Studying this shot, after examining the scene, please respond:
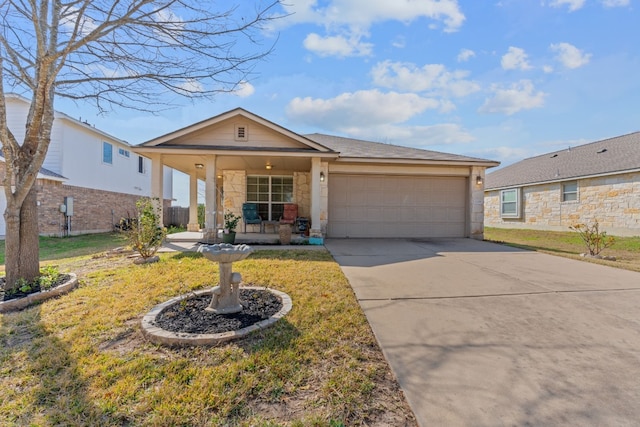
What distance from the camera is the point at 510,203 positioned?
679 inches

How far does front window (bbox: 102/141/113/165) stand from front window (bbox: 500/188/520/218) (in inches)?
910

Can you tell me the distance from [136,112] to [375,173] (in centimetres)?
725

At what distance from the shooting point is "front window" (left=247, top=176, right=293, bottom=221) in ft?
38.2

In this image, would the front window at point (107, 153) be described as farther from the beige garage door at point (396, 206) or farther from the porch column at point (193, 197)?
the beige garage door at point (396, 206)

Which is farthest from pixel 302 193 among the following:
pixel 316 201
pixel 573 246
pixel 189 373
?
pixel 573 246

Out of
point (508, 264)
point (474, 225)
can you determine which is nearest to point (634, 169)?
point (474, 225)

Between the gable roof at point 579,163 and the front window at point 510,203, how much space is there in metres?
0.45

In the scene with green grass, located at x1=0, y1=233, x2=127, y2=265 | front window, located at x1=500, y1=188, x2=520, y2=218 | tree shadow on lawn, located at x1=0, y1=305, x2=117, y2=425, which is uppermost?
front window, located at x1=500, y1=188, x2=520, y2=218

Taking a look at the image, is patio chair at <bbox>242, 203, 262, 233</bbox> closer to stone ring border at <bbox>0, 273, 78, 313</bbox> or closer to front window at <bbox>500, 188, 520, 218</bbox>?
stone ring border at <bbox>0, 273, 78, 313</bbox>

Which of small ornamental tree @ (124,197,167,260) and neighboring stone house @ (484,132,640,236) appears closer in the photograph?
small ornamental tree @ (124,197,167,260)

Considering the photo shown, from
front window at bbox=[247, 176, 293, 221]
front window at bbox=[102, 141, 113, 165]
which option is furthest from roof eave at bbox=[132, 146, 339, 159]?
front window at bbox=[102, 141, 113, 165]

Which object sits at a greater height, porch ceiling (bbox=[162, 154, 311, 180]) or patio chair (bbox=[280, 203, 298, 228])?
porch ceiling (bbox=[162, 154, 311, 180])

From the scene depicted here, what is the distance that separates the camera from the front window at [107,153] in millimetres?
14805

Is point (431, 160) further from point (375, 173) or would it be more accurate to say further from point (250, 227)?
point (250, 227)
